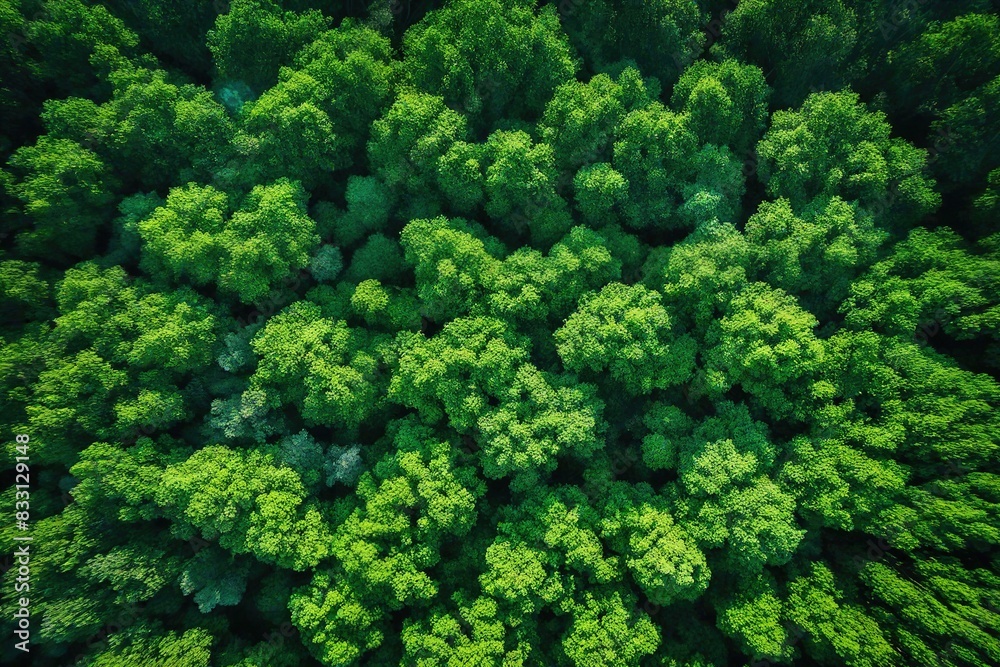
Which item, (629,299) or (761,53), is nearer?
(629,299)

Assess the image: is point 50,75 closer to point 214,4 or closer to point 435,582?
point 214,4

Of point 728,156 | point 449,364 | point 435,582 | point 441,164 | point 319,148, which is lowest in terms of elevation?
point 435,582

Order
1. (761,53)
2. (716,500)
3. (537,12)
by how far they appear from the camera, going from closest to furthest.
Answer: (716,500), (761,53), (537,12)

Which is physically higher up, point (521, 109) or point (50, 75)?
point (50, 75)

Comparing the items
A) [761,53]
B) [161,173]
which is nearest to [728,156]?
[761,53]

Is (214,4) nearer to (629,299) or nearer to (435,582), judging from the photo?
(629,299)

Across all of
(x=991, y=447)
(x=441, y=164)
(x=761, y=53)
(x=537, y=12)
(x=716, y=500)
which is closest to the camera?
(x=991, y=447)

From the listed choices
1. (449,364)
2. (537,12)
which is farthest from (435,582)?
(537,12)
